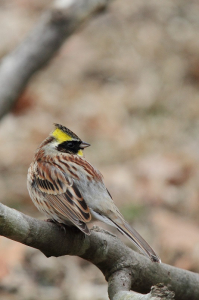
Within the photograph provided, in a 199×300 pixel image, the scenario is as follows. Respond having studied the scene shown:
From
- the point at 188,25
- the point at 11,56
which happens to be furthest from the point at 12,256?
the point at 188,25

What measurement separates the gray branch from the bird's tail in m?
0.12

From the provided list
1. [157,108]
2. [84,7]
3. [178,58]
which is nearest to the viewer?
[84,7]

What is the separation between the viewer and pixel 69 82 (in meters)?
8.10

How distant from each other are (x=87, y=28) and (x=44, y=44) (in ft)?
12.5

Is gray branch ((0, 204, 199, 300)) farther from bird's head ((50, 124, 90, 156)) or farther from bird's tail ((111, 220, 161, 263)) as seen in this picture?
bird's head ((50, 124, 90, 156))

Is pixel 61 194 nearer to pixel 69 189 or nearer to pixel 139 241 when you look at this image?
pixel 69 189

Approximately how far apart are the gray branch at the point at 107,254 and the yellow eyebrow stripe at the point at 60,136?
0.66 meters

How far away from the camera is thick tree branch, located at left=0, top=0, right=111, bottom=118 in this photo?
5184 millimetres

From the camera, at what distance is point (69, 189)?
340cm

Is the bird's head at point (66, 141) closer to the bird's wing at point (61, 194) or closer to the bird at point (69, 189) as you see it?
the bird at point (69, 189)

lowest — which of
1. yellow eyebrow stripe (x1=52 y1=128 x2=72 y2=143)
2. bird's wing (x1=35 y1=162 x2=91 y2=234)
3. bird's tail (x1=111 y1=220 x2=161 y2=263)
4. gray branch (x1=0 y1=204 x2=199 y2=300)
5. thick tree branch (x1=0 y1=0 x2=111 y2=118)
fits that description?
gray branch (x1=0 y1=204 x2=199 y2=300)

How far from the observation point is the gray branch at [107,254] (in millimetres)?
2723

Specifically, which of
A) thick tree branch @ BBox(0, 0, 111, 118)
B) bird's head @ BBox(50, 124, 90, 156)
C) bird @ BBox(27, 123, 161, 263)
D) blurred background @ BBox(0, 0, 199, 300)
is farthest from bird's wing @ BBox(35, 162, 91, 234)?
thick tree branch @ BBox(0, 0, 111, 118)

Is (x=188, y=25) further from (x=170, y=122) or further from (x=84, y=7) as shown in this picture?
(x=84, y=7)
